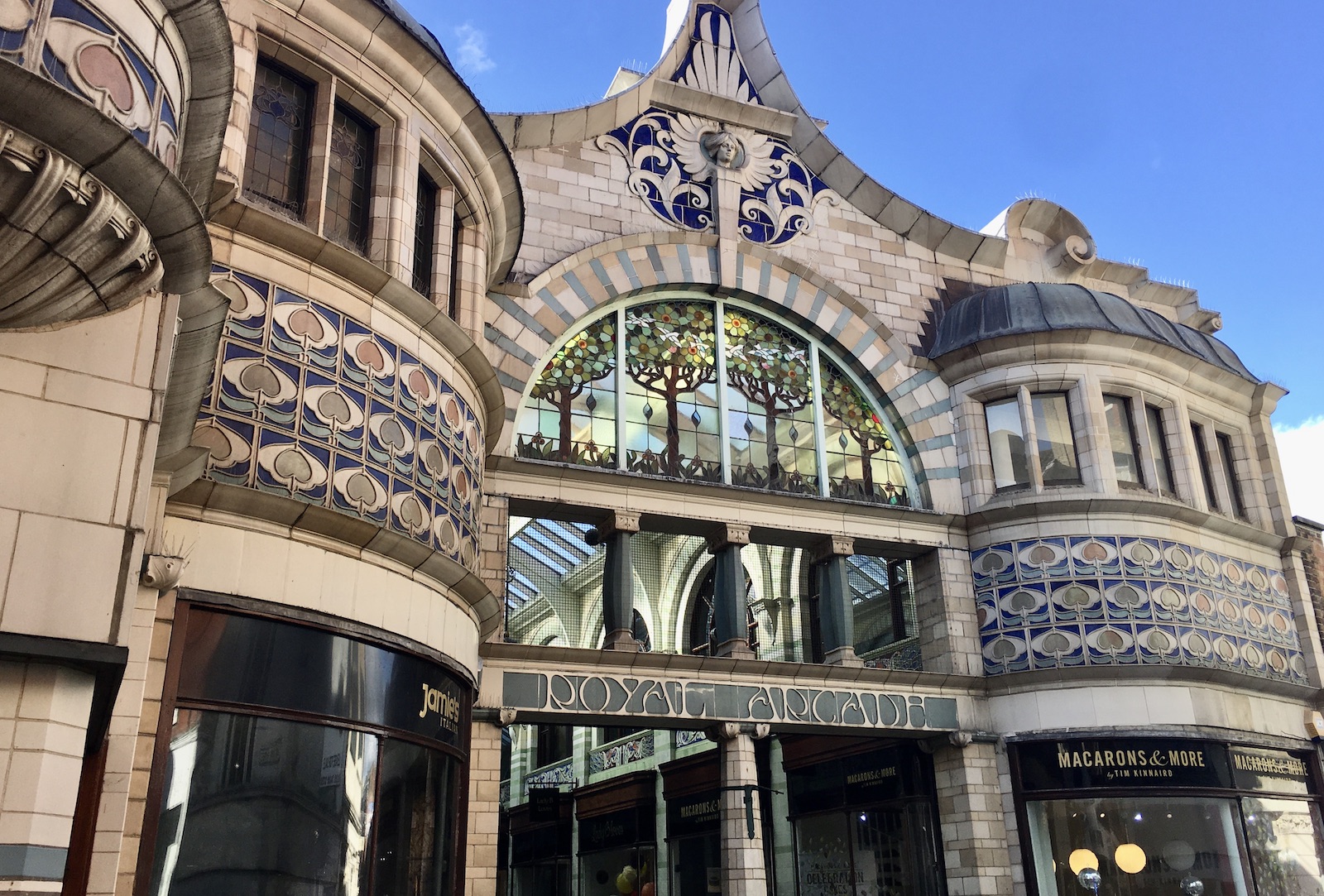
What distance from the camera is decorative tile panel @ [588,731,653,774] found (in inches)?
1037

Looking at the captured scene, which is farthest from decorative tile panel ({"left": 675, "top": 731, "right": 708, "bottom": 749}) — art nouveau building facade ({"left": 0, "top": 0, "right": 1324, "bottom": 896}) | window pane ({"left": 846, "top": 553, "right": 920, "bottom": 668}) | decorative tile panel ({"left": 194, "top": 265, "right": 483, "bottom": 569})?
decorative tile panel ({"left": 194, "top": 265, "right": 483, "bottom": 569})

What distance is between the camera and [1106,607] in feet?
62.6

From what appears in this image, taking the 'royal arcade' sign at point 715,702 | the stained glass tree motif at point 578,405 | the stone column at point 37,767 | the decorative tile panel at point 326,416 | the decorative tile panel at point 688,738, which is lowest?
the stone column at point 37,767

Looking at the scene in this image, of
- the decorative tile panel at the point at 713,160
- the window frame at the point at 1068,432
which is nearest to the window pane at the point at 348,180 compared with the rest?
the decorative tile panel at the point at 713,160

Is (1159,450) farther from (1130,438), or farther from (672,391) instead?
(672,391)

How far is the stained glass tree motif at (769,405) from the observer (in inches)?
762

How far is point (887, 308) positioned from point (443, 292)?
33.6 feet

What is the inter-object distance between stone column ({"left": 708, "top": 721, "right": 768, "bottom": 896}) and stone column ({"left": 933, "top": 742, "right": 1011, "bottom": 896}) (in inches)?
137

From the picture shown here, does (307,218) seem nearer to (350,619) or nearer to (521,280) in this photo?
(350,619)

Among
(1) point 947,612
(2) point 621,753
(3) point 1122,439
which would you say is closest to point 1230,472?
(3) point 1122,439

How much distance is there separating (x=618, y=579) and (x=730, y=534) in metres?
2.03

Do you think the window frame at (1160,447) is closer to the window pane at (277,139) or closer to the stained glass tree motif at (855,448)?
the stained glass tree motif at (855,448)

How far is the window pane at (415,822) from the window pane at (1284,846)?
1322 centimetres

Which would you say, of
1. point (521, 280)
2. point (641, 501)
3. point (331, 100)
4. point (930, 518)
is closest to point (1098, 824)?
point (930, 518)
